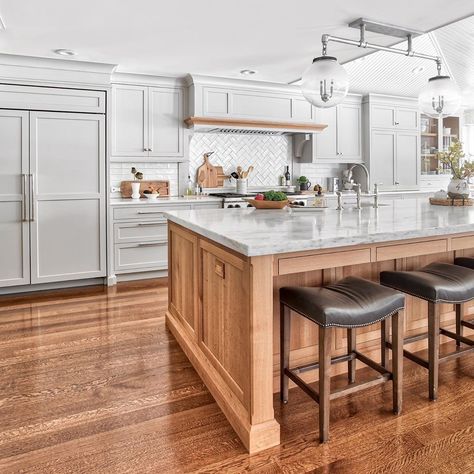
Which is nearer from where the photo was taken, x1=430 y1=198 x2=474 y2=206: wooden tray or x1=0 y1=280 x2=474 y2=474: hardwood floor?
x1=0 y1=280 x2=474 y2=474: hardwood floor

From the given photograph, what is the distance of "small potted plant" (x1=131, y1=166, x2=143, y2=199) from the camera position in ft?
16.8

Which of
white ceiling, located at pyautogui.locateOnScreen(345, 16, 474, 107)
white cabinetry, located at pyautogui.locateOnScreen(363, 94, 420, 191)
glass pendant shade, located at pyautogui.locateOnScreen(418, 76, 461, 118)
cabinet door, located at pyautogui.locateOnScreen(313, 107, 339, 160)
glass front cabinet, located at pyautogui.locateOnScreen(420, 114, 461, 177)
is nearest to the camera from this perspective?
glass pendant shade, located at pyautogui.locateOnScreen(418, 76, 461, 118)

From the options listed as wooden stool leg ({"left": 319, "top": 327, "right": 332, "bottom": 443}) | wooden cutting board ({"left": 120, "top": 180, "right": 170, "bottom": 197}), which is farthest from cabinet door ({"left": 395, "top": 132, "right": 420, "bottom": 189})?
wooden stool leg ({"left": 319, "top": 327, "right": 332, "bottom": 443})

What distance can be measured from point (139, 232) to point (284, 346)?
3.01 m

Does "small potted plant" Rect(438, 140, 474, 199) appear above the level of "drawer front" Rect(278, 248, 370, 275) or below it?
above

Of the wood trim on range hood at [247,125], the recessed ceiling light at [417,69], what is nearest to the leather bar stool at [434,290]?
the wood trim on range hood at [247,125]

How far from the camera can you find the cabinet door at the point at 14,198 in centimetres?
411

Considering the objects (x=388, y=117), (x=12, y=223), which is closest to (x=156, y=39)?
(x=12, y=223)

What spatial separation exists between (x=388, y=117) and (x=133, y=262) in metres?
4.29

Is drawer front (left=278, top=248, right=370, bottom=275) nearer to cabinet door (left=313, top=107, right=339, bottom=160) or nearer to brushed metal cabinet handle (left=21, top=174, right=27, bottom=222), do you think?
brushed metal cabinet handle (left=21, top=174, right=27, bottom=222)

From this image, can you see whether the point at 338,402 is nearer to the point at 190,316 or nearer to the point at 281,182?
the point at 190,316

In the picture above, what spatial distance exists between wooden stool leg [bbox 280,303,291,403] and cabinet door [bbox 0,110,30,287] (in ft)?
10.3

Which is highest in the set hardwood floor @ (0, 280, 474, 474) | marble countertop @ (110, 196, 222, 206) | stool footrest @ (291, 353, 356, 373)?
marble countertop @ (110, 196, 222, 206)

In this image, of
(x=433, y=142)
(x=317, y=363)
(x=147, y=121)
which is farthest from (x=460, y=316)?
(x=433, y=142)
